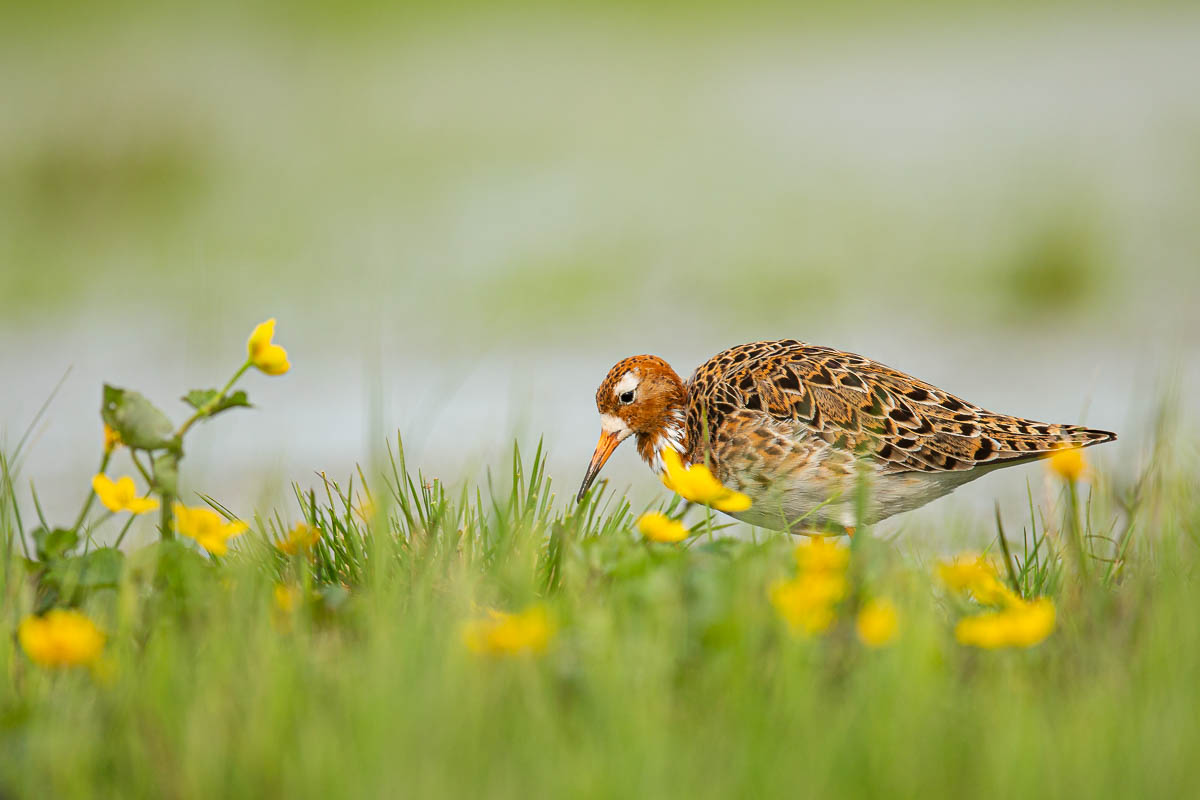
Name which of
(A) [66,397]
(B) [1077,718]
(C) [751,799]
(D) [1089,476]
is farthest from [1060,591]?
(A) [66,397]

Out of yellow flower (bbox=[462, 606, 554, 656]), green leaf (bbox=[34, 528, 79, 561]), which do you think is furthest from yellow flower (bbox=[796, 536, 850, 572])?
green leaf (bbox=[34, 528, 79, 561])

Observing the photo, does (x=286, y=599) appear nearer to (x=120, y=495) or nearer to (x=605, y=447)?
(x=120, y=495)

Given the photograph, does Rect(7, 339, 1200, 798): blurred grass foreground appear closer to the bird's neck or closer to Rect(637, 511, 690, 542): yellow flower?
Rect(637, 511, 690, 542): yellow flower

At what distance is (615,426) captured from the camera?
521 centimetres

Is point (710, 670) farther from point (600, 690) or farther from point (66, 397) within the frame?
point (66, 397)

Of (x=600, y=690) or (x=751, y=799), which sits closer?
(x=751, y=799)

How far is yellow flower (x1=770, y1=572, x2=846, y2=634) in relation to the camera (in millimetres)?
2500

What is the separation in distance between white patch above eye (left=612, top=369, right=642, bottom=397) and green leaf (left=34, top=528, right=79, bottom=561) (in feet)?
8.16

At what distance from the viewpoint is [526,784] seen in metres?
2.27

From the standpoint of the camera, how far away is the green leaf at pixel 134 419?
309 cm

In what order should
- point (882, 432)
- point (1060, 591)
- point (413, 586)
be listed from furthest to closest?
point (882, 432)
point (1060, 591)
point (413, 586)

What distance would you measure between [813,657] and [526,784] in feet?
2.65

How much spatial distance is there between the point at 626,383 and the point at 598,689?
9.07 feet

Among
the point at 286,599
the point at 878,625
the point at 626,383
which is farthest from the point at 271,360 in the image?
the point at 626,383
